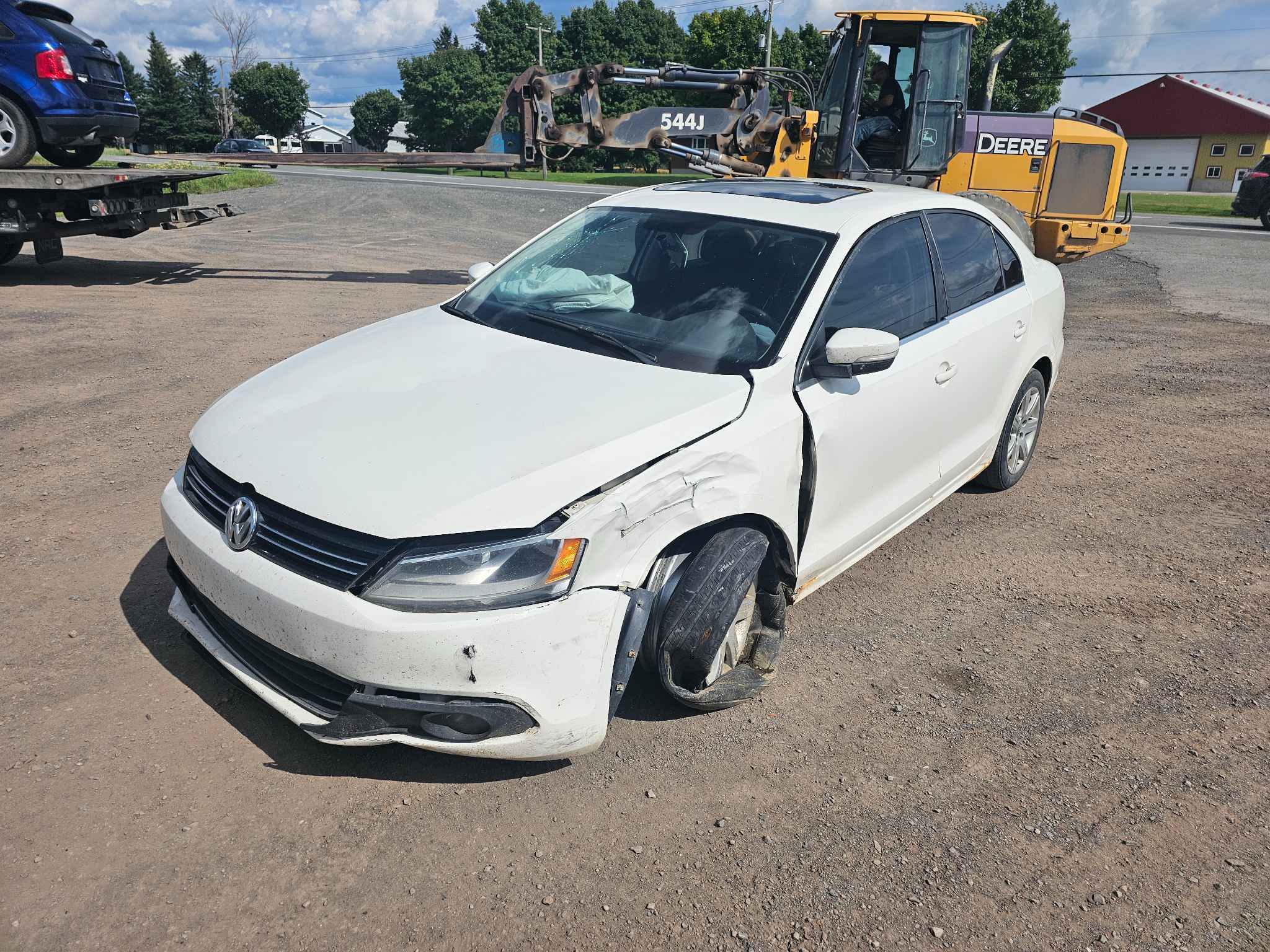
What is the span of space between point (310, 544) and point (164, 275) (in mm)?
10701

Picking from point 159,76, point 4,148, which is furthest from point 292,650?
point 159,76

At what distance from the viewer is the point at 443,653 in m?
2.48

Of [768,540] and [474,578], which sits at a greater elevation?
[474,578]

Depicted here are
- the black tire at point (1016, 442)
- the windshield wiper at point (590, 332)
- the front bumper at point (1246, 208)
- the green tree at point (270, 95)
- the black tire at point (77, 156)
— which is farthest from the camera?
the green tree at point (270, 95)

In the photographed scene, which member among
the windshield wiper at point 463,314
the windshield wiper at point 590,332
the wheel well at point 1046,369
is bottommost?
the wheel well at point 1046,369

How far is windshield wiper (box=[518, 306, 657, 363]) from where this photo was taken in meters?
3.36

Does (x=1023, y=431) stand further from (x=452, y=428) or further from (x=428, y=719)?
(x=428, y=719)

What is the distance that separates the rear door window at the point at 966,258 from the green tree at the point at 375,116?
10713cm

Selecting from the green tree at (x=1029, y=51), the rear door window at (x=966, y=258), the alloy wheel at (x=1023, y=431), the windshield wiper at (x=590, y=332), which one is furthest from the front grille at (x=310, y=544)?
the green tree at (x=1029, y=51)

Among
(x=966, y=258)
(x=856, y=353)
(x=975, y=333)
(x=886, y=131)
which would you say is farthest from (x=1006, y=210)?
(x=856, y=353)

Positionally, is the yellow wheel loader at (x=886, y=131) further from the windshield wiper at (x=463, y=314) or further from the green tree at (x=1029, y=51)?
the green tree at (x=1029, y=51)

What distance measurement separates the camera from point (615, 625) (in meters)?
2.64

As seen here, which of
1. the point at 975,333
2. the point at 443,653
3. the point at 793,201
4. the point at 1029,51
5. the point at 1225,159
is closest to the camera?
the point at 443,653

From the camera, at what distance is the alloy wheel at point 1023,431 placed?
199 inches
